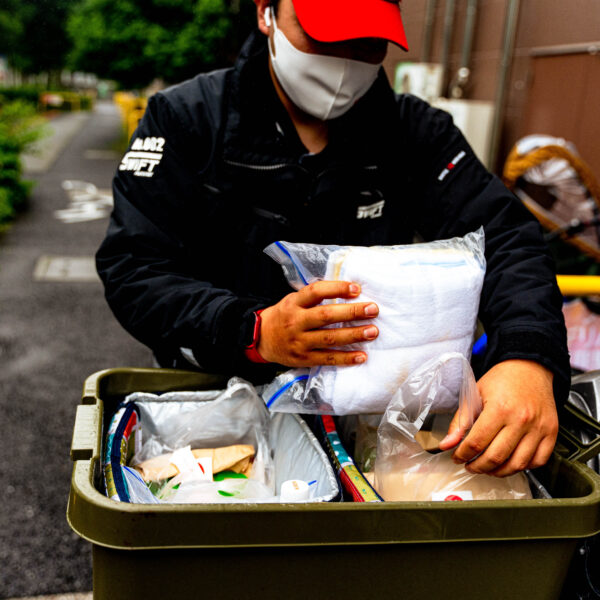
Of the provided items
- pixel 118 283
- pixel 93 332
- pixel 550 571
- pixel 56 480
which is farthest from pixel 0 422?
pixel 550 571

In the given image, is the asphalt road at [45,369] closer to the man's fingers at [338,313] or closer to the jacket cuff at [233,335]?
the jacket cuff at [233,335]

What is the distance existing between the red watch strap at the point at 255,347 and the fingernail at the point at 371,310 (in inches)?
9.2

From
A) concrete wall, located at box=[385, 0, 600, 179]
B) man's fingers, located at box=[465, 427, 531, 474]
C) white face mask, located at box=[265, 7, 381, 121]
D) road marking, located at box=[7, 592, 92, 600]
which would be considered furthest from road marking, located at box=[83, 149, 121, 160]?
man's fingers, located at box=[465, 427, 531, 474]

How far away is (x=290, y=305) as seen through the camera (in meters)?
1.12

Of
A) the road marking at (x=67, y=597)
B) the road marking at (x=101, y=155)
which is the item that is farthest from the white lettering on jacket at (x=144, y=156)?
the road marking at (x=101, y=155)

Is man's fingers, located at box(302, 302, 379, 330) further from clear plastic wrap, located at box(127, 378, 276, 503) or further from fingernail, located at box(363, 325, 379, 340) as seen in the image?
clear plastic wrap, located at box(127, 378, 276, 503)

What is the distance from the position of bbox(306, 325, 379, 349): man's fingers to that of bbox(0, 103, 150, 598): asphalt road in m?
2.03

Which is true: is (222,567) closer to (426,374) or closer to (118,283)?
(426,374)

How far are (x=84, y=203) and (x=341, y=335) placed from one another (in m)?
10.3

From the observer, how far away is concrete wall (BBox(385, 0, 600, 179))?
439 centimetres

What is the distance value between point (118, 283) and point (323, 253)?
498 millimetres

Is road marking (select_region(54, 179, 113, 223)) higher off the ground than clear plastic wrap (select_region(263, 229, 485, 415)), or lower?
lower

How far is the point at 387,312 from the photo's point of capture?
44.3 inches

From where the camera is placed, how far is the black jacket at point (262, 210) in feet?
4.41
